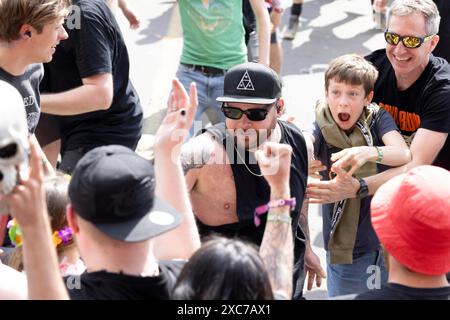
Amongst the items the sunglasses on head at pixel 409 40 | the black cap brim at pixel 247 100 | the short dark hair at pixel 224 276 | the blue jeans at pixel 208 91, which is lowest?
the blue jeans at pixel 208 91

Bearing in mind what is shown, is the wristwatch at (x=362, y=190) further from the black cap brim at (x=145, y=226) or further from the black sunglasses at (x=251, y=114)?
the black cap brim at (x=145, y=226)

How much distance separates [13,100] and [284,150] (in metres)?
0.89

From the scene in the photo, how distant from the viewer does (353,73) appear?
3.47m

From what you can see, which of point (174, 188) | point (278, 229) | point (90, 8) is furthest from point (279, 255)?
point (90, 8)

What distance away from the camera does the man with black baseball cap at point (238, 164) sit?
304 cm

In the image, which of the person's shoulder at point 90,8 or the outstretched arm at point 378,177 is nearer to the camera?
the outstretched arm at point 378,177

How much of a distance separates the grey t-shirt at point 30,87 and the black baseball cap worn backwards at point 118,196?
4.21 feet

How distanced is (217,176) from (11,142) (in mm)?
1194

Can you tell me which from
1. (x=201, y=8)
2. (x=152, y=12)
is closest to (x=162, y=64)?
(x=152, y=12)

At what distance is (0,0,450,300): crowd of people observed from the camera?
2061mm

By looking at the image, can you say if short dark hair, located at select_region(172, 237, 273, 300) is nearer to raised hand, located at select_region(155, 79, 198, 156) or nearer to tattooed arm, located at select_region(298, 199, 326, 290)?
raised hand, located at select_region(155, 79, 198, 156)

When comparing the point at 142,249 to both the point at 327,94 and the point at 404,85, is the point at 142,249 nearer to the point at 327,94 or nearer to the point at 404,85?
the point at 327,94

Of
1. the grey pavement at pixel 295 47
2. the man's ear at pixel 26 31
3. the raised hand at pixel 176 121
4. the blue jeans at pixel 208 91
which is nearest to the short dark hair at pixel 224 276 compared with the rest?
the raised hand at pixel 176 121

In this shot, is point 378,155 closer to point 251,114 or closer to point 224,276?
point 251,114
